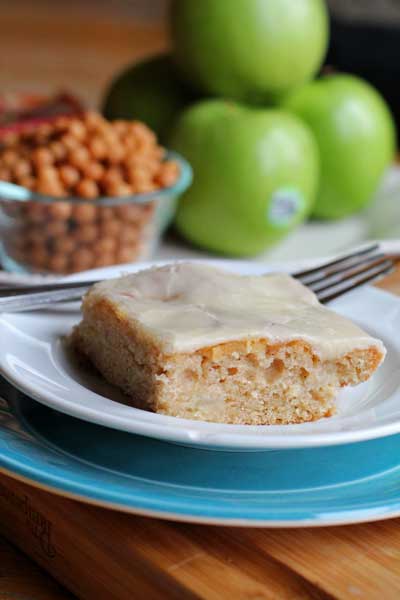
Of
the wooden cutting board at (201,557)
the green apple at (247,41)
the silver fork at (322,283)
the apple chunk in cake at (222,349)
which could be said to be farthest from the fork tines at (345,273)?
the green apple at (247,41)

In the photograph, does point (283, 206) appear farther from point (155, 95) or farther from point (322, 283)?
point (322, 283)

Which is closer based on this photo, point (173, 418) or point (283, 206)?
point (173, 418)

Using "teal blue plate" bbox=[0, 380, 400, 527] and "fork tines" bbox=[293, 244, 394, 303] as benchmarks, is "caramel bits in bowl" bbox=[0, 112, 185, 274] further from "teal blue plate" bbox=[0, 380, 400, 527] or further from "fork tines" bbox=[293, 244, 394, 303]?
"teal blue plate" bbox=[0, 380, 400, 527]

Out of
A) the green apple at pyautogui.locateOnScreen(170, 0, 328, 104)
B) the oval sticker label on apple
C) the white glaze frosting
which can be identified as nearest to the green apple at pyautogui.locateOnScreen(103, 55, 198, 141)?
the green apple at pyautogui.locateOnScreen(170, 0, 328, 104)

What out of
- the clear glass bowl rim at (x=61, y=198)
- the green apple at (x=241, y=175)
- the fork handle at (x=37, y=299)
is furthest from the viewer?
the green apple at (x=241, y=175)

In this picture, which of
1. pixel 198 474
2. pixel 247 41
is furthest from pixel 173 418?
pixel 247 41

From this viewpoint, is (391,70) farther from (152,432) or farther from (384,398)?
(152,432)

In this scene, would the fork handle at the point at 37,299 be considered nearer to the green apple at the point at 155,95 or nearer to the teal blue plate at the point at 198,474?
the teal blue plate at the point at 198,474
